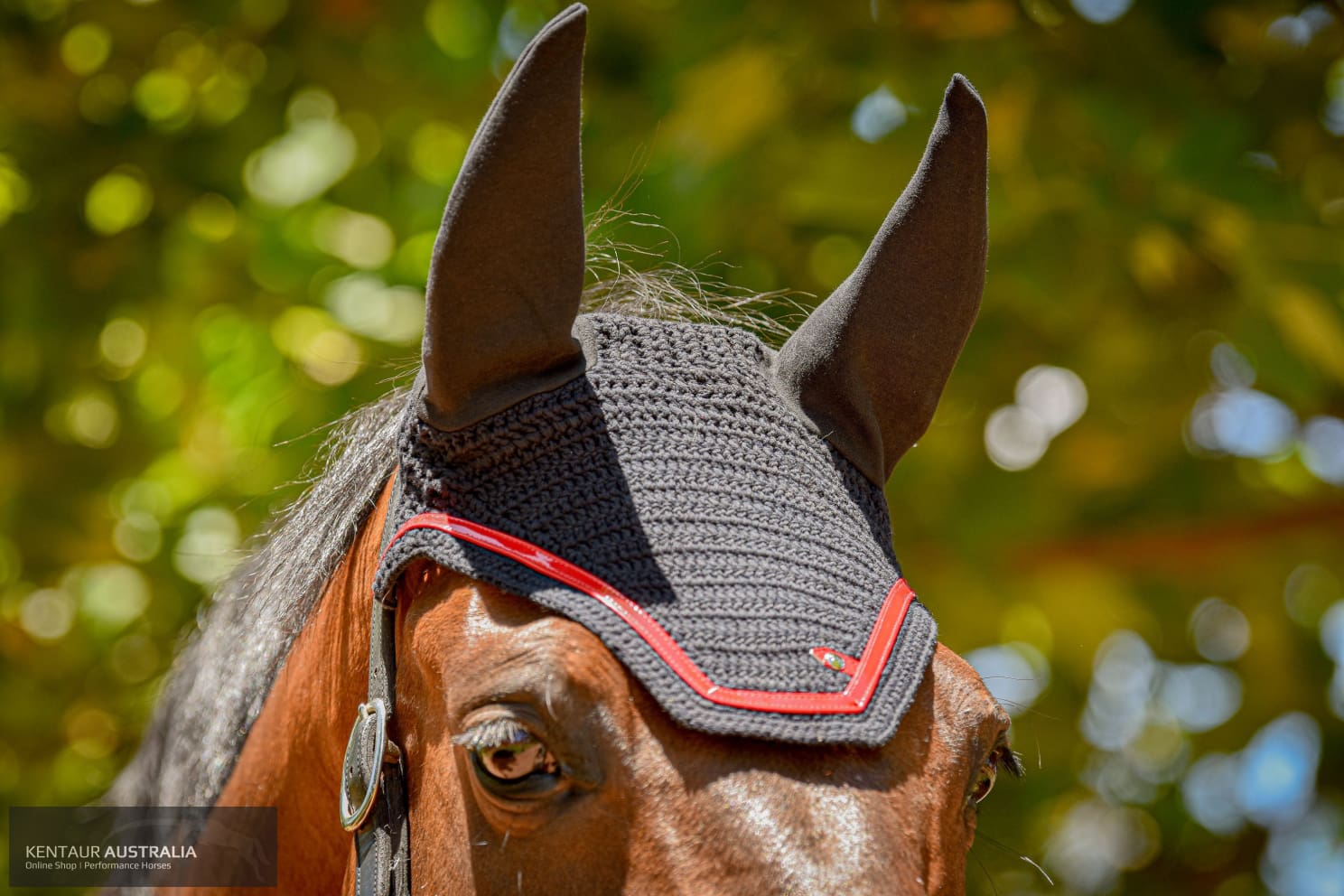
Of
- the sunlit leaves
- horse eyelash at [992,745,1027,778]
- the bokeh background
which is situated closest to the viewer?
horse eyelash at [992,745,1027,778]

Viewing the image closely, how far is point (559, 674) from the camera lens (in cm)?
120

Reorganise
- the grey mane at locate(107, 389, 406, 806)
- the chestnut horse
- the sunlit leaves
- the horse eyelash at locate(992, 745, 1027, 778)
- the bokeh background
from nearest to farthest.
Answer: the chestnut horse < the horse eyelash at locate(992, 745, 1027, 778) < the grey mane at locate(107, 389, 406, 806) < the bokeh background < the sunlit leaves

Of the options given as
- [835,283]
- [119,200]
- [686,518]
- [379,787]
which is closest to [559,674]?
[686,518]

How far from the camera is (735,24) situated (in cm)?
307

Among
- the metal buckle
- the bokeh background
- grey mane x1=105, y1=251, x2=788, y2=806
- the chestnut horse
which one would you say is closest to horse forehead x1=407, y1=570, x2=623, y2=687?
the chestnut horse

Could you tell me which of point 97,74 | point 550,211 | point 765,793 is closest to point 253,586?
point 550,211

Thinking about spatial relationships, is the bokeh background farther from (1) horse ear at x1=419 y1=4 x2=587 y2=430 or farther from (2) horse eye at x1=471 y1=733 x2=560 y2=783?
(2) horse eye at x1=471 y1=733 x2=560 y2=783

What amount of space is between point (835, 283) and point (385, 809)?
2.35 meters

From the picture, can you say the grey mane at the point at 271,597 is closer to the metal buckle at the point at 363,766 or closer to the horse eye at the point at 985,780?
the metal buckle at the point at 363,766

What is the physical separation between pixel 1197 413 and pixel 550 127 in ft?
10.2

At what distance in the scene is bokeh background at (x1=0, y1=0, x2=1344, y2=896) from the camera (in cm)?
300

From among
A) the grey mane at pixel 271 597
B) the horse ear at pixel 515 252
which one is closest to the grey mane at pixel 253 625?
the grey mane at pixel 271 597

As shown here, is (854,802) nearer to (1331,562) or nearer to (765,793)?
(765,793)

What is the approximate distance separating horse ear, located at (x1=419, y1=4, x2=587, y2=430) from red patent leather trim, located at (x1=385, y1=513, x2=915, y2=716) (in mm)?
130
